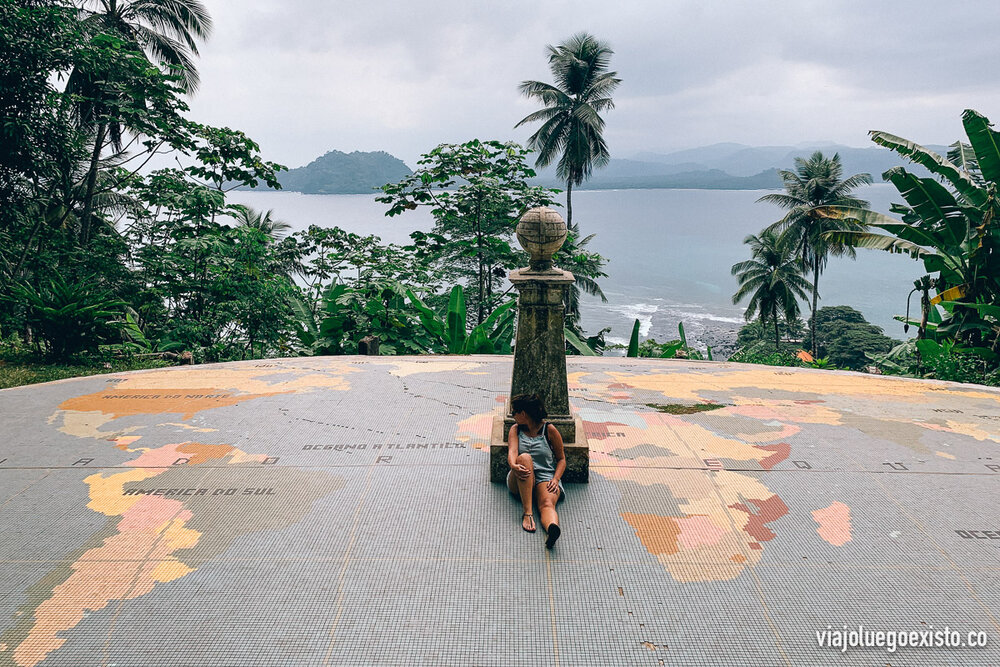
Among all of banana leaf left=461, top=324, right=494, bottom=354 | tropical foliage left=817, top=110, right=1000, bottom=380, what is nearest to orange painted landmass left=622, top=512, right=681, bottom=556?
banana leaf left=461, top=324, right=494, bottom=354

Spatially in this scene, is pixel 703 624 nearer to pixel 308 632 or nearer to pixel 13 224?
pixel 308 632

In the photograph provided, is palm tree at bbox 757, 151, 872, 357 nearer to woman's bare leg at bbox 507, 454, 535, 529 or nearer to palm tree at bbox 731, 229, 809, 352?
palm tree at bbox 731, 229, 809, 352

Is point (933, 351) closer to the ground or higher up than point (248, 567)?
higher up

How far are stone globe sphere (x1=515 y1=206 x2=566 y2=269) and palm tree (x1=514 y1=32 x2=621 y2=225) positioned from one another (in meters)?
27.4

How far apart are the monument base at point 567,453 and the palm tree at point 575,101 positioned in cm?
2761

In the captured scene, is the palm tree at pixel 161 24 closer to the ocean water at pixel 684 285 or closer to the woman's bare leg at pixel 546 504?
the woman's bare leg at pixel 546 504

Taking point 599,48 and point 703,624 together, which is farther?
point 599,48

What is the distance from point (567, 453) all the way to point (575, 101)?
3014cm

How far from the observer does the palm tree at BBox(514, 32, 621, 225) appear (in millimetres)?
31234

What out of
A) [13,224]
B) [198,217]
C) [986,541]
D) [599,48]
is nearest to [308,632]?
[986,541]

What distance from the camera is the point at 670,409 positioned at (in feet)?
22.2

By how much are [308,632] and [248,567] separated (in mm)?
779

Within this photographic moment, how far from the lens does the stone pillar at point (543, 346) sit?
4797mm

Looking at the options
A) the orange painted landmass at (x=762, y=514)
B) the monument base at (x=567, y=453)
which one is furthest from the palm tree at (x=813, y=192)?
the monument base at (x=567, y=453)
